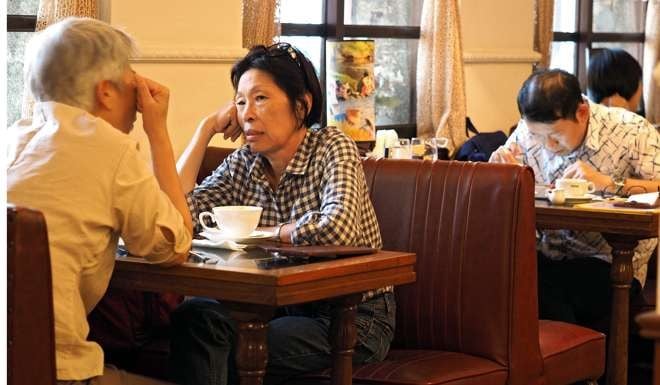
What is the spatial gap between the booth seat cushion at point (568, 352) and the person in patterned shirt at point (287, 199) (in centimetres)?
49

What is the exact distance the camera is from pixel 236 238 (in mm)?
2947

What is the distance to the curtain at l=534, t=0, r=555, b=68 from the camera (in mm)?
7129

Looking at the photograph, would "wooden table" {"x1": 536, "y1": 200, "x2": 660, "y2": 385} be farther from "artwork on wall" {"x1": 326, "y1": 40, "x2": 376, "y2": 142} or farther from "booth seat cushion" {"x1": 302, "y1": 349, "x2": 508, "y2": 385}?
"artwork on wall" {"x1": 326, "y1": 40, "x2": 376, "y2": 142}

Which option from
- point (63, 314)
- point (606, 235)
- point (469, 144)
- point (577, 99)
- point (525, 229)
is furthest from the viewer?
point (469, 144)

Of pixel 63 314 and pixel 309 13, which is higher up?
pixel 309 13

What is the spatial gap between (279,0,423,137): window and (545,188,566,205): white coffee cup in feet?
6.76

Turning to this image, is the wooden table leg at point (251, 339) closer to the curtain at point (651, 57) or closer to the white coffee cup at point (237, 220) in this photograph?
the white coffee cup at point (237, 220)

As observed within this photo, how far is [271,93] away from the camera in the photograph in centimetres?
336

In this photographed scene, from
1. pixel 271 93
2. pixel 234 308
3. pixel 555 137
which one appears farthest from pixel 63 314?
pixel 555 137

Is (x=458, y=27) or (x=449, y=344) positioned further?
(x=458, y=27)

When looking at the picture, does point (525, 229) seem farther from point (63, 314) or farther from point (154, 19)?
point (154, 19)

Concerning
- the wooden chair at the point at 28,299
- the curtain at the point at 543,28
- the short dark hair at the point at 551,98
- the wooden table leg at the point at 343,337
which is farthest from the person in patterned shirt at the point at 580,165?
the curtain at the point at 543,28

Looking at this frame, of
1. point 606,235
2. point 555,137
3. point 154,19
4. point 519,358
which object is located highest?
point 154,19

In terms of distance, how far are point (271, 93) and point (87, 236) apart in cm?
100
